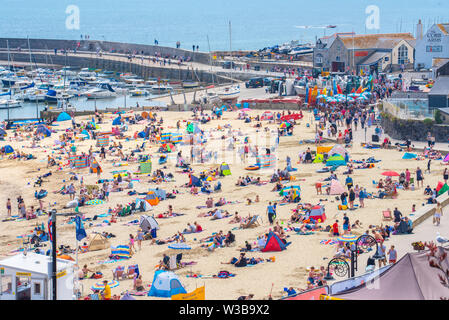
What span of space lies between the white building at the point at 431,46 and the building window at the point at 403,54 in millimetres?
1953

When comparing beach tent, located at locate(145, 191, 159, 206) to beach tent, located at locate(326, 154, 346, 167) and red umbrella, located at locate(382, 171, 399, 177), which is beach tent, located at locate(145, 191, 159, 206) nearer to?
beach tent, located at locate(326, 154, 346, 167)

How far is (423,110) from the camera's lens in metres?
35.2

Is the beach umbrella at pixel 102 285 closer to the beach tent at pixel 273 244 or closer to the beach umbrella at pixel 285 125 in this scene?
the beach tent at pixel 273 244

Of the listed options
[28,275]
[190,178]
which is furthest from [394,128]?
[28,275]

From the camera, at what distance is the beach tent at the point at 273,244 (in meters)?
20.2

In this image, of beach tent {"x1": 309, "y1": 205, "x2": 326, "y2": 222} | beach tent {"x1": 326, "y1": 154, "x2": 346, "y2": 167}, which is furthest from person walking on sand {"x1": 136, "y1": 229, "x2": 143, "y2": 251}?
beach tent {"x1": 326, "y1": 154, "x2": 346, "y2": 167}

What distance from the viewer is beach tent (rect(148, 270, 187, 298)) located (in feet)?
55.0

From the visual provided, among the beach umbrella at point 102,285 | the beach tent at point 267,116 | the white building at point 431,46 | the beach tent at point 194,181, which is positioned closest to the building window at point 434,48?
the white building at point 431,46

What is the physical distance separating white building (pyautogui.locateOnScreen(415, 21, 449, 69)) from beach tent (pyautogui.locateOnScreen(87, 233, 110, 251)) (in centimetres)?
4066

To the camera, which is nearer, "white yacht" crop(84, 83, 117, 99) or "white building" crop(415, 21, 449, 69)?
"white building" crop(415, 21, 449, 69)

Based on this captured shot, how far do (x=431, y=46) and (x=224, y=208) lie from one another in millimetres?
36809

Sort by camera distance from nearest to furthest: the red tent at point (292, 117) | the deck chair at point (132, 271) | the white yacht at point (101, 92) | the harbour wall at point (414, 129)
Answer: the deck chair at point (132, 271) < the harbour wall at point (414, 129) < the red tent at point (292, 117) < the white yacht at point (101, 92)

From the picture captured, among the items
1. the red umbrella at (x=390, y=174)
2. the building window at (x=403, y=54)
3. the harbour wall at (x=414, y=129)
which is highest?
the building window at (x=403, y=54)
